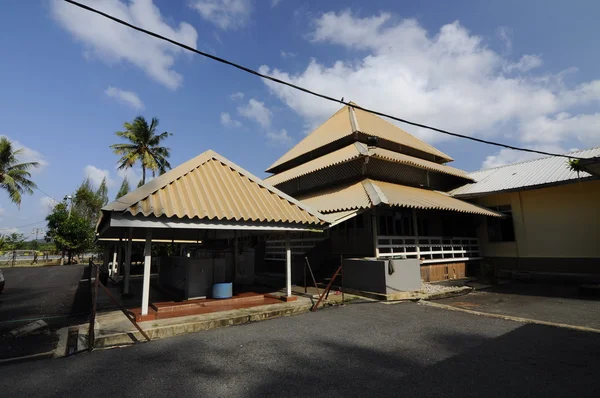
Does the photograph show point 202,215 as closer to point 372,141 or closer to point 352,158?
point 352,158

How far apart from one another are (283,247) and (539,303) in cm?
1197

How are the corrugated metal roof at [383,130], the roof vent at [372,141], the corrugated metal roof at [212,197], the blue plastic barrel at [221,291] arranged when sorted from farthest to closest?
the corrugated metal roof at [383,130], the roof vent at [372,141], the blue plastic barrel at [221,291], the corrugated metal roof at [212,197]

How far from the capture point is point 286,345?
563 centimetres

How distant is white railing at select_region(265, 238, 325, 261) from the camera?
16.3m

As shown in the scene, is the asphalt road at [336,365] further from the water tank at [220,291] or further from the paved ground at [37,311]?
the water tank at [220,291]

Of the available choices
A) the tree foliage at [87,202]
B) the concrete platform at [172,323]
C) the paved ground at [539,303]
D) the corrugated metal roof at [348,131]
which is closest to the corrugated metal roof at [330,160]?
the corrugated metal roof at [348,131]

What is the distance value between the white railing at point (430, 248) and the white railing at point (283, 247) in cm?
367

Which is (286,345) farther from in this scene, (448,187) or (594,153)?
(594,153)

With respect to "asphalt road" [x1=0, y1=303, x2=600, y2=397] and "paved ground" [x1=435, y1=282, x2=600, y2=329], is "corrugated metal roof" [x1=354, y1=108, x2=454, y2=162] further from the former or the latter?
"asphalt road" [x1=0, y1=303, x2=600, y2=397]

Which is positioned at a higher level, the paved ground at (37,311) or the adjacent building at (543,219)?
the adjacent building at (543,219)

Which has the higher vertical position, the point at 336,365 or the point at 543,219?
the point at 543,219

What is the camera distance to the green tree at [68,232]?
Result: 3294 cm

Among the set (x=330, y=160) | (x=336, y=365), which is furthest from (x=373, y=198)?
(x=336, y=365)

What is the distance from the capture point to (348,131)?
16812mm
